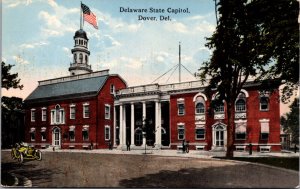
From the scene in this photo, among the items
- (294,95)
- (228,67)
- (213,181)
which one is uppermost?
(228,67)

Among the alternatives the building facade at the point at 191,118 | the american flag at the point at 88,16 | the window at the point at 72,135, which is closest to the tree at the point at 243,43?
the building facade at the point at 191,118

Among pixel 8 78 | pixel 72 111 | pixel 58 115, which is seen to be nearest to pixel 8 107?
pixel 8 78

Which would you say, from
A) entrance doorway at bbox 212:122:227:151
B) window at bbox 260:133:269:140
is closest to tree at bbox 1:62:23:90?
entrance doorway at bbox 212:122:227:151

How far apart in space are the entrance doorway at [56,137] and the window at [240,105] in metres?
16.7

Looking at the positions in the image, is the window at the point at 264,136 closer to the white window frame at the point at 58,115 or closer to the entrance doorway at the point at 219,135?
the entrance doorway at the point at 219,135

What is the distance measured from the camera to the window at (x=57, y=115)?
99.7ft

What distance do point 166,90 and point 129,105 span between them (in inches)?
243

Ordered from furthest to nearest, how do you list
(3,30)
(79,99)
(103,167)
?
(79,99) → (103,167) → (3,30)

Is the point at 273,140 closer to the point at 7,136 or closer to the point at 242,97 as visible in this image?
the point at 242,97

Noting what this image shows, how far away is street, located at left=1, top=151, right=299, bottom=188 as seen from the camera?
46.2ft

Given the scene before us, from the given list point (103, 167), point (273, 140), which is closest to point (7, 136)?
point (103, 167)

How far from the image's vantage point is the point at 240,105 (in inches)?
1101

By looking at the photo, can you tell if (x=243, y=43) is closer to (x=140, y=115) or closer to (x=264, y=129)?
(x=264, y=129)

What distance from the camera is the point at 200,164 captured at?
60.3 feet
